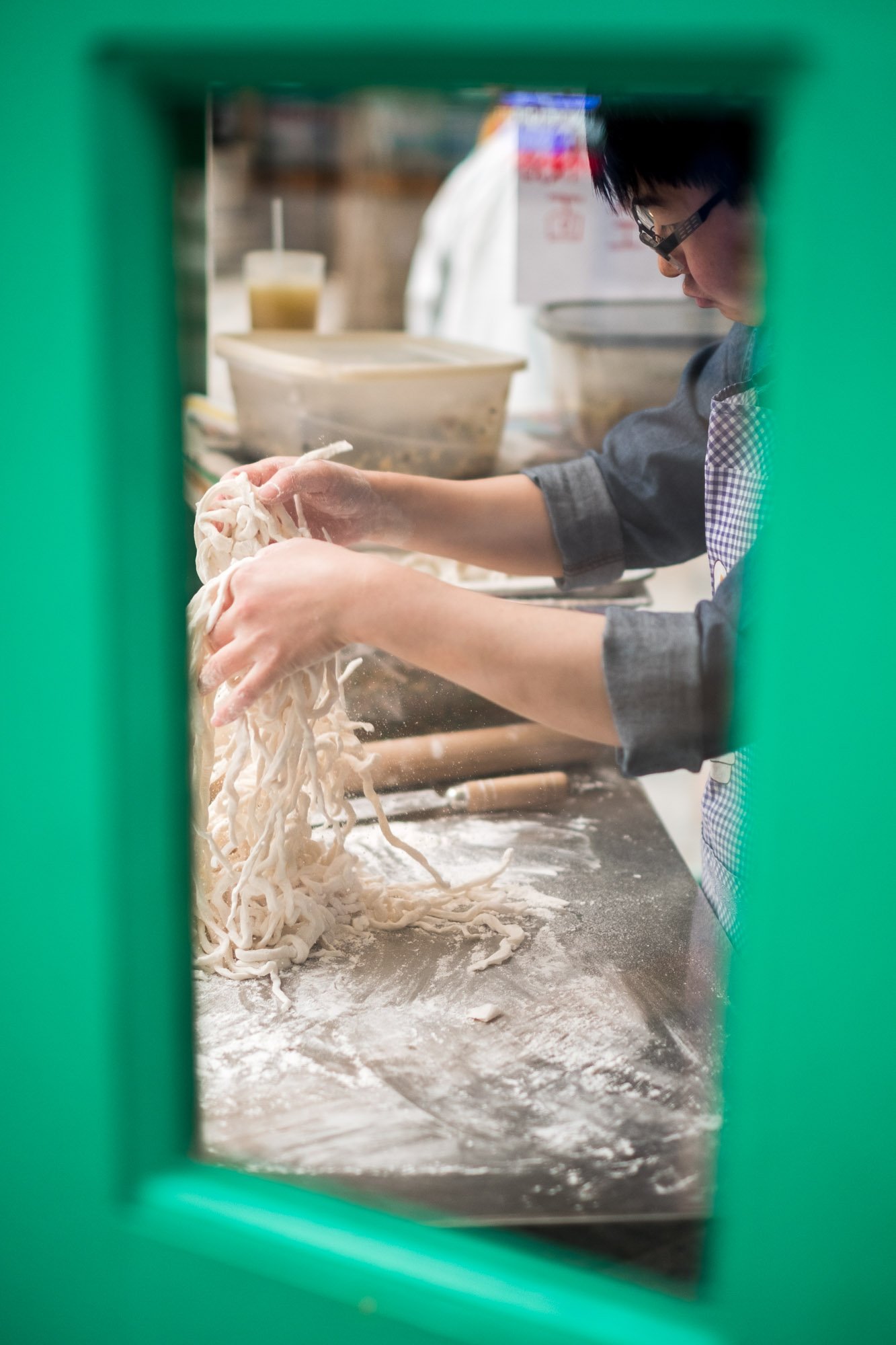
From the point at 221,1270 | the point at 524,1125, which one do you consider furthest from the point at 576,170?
the point at 221,1270

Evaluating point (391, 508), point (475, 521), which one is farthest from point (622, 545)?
point (391, 508)

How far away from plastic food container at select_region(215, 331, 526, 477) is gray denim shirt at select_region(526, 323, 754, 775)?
0.23 m

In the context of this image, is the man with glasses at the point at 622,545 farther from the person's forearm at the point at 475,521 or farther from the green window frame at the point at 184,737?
the green window frame at the point at 184,737

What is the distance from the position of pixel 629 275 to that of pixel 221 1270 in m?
1.29

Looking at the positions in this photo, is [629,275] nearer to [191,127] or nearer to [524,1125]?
[191,127]

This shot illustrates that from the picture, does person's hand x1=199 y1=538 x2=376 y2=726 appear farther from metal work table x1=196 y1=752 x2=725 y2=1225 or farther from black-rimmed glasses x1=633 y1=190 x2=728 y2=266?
black-rimmed glasses x1=633 y1=190 x2=728 y2=266

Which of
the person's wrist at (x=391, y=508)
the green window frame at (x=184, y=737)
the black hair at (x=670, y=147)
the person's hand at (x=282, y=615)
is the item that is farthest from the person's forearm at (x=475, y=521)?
the green window frame at (x=184, y=737)

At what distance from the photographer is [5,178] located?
0.58 metres

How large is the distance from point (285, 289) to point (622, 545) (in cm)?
97

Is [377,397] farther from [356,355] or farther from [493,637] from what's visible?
[493,637]

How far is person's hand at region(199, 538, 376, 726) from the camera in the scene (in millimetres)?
812

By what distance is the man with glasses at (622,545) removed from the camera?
0.75 metres

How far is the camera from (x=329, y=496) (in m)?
1.03

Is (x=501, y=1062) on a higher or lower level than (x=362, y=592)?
lower
